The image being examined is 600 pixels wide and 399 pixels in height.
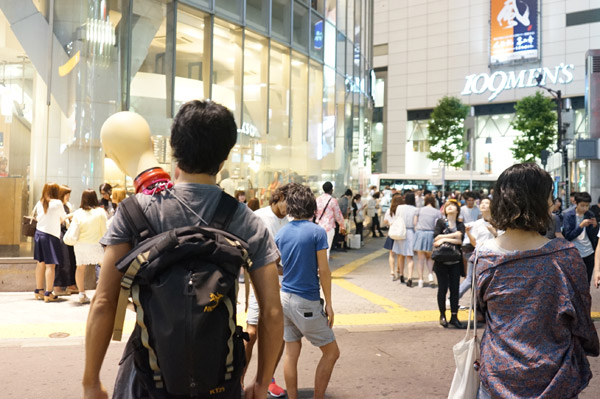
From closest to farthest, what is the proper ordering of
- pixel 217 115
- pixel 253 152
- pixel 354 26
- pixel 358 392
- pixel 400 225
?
1. pixel 217 115
2. pixel 358 392
3. pixel 400 225
4. pixel 253 152
5. pixel 354 26

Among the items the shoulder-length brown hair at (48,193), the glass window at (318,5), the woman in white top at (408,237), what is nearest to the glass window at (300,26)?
the glass window at (318,5)

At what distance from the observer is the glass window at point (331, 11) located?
18.9 metres

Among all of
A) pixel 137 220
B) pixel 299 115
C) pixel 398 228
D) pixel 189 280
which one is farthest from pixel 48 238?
pixel 299 115

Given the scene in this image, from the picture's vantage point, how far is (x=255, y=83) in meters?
15.4

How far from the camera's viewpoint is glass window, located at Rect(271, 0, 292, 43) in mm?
15906

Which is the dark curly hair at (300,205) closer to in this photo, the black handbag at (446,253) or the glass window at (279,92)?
the black handbag at (446,253)

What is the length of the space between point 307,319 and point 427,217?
699 centimetres

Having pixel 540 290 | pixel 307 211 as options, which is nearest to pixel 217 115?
pixel 540 290

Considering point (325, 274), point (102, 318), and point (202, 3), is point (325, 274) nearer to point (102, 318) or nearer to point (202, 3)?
point (102, 318)

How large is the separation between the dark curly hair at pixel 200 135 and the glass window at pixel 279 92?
13979 mm

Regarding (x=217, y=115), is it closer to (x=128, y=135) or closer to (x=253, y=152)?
(x=128, y=135)

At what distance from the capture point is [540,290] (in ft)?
7.81

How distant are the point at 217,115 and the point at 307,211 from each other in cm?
259

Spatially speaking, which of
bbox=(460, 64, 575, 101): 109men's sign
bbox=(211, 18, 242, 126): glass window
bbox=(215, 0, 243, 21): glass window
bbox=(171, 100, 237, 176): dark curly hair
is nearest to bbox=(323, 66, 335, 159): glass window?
bbox=(211, 18, 242, 126): glass window
